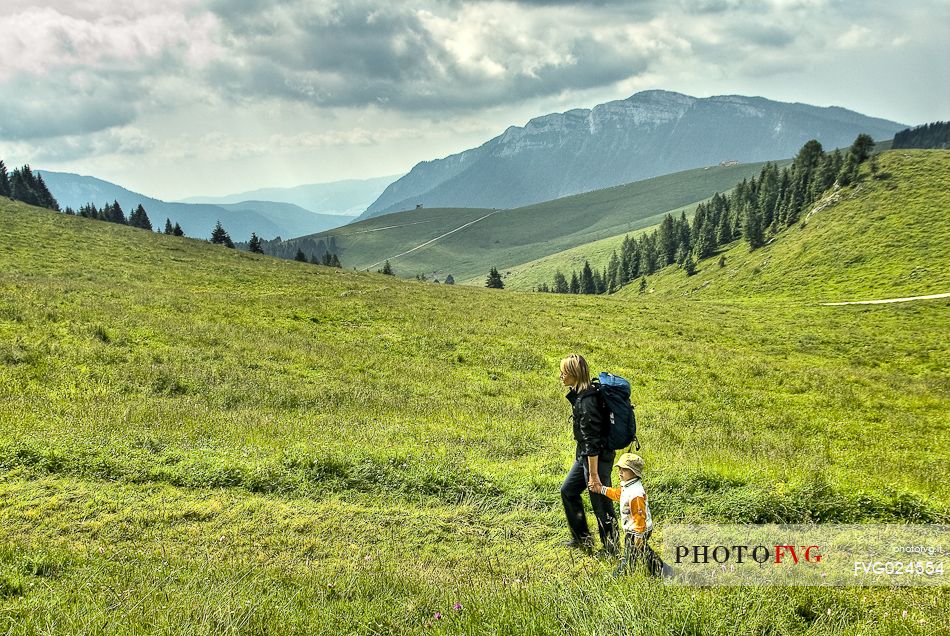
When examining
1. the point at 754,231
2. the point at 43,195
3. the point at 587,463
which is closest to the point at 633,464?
the point at 587,463

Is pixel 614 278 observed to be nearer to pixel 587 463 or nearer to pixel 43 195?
pixel 587 463

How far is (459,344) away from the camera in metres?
22.8

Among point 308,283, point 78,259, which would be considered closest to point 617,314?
point 308,283

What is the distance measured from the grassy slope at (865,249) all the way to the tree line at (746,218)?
6.63 meters

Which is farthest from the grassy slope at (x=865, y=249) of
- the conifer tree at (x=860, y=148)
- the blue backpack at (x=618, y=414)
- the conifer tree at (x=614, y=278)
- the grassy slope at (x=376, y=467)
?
the blue backpack at (x=618, y=414)

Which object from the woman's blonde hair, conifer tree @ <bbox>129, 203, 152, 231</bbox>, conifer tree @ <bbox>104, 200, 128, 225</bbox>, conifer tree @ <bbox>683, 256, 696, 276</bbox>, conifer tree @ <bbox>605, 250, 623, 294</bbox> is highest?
conifer tree @ <bbox>104, 200, 128, 225</bbox>

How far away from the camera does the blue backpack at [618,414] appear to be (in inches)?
235

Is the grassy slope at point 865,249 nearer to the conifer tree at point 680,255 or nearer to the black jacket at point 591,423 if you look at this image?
the conifer tree at point 680,255

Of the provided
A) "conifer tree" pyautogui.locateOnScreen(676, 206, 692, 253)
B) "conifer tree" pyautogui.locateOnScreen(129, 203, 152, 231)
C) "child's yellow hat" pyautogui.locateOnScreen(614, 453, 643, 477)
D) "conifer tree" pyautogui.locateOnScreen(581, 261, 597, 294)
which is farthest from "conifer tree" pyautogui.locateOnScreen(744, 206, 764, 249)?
"conifer tree" pyautogui.locateOnScreen(129, 203, 152, 231)

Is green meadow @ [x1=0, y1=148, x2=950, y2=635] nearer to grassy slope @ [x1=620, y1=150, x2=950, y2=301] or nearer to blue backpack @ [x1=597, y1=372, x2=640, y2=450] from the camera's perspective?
blue backpack @ [x1=597, y1=372, x2=640, y2=450]

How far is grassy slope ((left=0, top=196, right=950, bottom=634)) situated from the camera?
417 cm

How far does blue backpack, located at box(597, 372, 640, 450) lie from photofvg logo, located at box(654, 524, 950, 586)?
1.33 m

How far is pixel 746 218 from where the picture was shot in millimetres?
110938

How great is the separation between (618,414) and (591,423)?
0.37 metres
